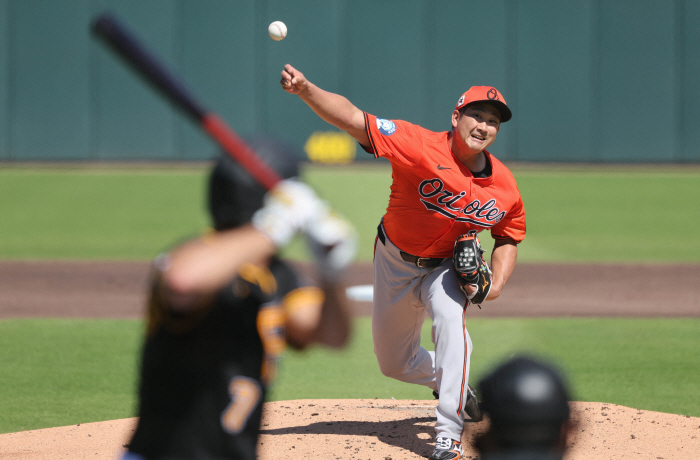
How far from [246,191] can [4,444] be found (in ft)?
11.0

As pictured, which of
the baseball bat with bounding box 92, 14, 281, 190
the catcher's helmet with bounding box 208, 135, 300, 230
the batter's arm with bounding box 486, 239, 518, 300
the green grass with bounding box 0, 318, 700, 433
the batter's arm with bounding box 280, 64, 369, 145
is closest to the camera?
the catcher's helmet with bounding box 208, 135, 300, 230

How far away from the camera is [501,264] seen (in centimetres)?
476

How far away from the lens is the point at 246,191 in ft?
7.11

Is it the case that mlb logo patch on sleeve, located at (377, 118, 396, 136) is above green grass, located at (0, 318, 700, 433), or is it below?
above

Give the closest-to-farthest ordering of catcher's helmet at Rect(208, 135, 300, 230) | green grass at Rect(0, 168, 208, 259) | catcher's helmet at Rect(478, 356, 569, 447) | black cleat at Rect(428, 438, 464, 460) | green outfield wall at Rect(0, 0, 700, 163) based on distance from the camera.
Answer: catcher's helmet at Rect(478, 356, 569, 447)
catcher's helmet at Rect(208, 135, 300, 230)
black cleat at Rect(428, 438, 464, 460)
green grass at Rect(0, 168, 208, 259)
green outfield wall at Rect(0, 0, 700, 163)

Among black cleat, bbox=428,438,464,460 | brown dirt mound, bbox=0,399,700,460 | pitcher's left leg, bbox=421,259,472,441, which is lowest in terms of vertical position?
brown dirt mound, bbox=0,399,700,460

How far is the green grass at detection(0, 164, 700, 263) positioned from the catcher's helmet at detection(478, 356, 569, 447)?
10.6m

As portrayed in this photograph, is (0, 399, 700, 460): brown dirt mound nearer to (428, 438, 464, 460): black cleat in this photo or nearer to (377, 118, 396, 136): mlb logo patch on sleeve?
(428, 438, 464, 460): black cleat

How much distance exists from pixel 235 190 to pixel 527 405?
0.97m

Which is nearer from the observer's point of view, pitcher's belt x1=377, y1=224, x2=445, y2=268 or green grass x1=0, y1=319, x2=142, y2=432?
pitcher's belt x1=377, y1=224, x2=445, y2=268

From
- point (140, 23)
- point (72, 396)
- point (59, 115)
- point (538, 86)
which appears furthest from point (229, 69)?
point (72, 396)

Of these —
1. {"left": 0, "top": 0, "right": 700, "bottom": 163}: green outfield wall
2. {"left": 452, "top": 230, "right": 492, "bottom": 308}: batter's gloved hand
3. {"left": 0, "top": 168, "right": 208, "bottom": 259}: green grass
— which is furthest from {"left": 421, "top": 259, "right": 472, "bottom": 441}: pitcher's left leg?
{"left": 0, "top": 0, "right": 700, "bottom": 163}: green outfield wall

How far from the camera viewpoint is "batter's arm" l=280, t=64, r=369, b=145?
418cm

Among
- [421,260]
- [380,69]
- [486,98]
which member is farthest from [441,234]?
[380,69]
